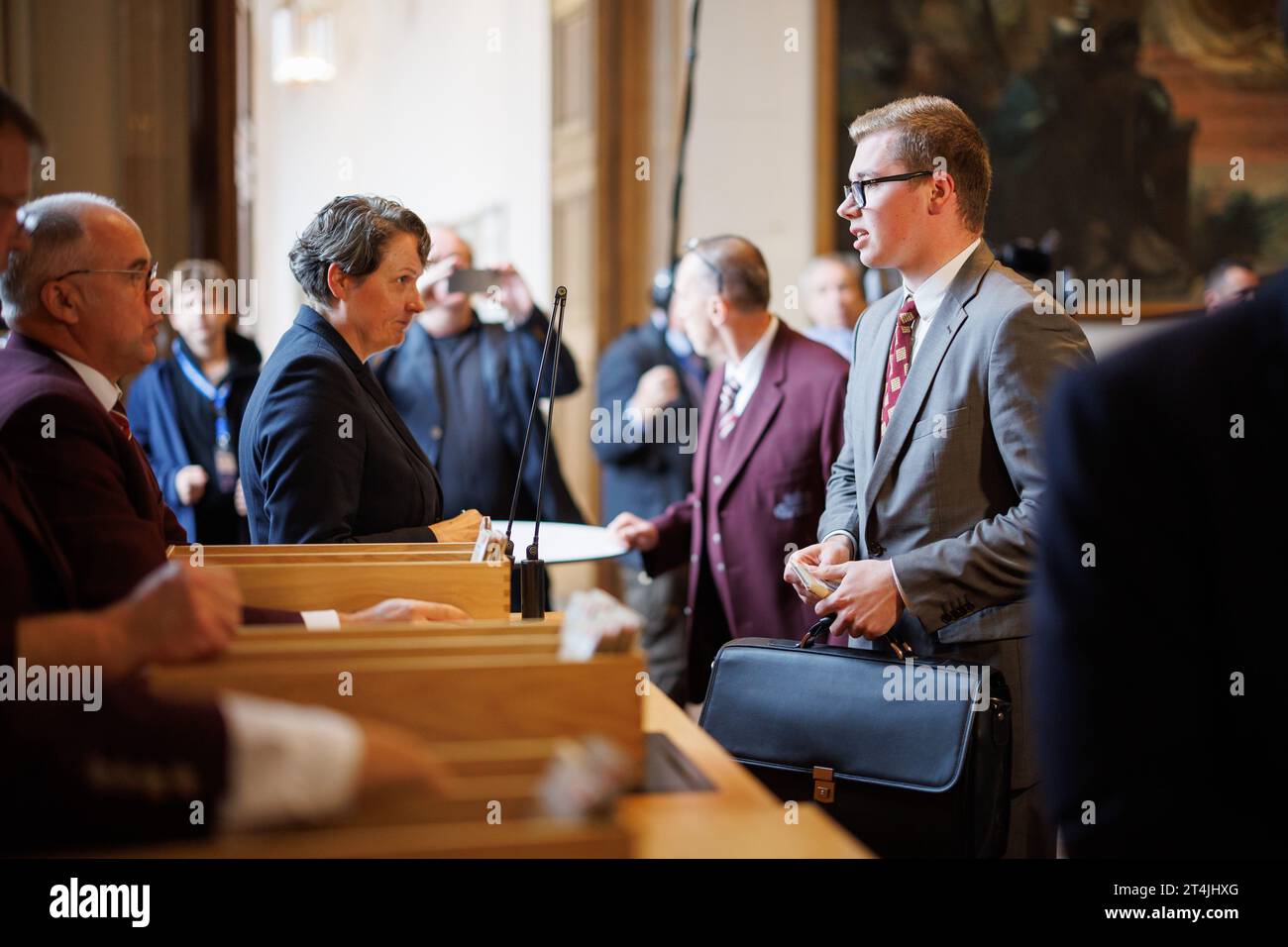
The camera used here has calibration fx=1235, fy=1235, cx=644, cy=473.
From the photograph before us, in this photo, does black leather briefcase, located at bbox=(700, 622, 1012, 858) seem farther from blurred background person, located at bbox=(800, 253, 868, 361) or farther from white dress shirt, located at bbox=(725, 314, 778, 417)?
blurred background person, located at bbox=(800, 253, 868, 361)

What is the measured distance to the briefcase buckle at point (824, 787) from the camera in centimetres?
243

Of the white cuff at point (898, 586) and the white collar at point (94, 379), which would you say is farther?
the white cuff at point (898, 586)

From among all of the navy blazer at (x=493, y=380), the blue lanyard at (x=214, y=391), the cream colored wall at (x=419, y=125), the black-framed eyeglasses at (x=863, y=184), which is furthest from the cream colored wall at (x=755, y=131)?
the black-framed eyeglasses at (x=863, y=184)

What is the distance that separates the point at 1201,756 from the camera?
3.92ft

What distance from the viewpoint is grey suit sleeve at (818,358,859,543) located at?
288cm

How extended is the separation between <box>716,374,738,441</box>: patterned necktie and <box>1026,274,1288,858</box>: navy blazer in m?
2.56

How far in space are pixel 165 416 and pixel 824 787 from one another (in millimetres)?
3464

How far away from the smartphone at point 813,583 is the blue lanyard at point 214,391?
3.11 m

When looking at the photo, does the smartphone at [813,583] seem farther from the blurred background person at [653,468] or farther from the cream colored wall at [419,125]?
the cream colored wall at [419,125]

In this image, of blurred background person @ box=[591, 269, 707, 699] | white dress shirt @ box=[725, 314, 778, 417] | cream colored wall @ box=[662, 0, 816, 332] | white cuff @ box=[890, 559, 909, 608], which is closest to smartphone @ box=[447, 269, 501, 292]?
blurred background person @ box=[591, 269, 707, 699]

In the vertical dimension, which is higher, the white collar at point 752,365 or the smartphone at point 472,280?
the smartphone at point 472,280

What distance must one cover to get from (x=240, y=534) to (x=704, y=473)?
7.10ft
